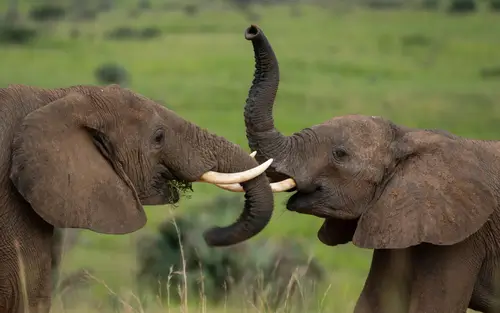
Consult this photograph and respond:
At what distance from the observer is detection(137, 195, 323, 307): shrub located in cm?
1252

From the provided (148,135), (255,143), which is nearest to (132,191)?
(148,135)

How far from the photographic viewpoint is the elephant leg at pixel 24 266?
679 cm

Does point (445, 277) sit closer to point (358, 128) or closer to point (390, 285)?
point (390, 285)

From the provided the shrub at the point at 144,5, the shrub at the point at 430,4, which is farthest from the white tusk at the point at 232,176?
the shrub at the point at 144,5

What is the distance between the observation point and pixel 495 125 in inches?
1099

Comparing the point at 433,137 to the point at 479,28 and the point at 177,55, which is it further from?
the point at 479,28

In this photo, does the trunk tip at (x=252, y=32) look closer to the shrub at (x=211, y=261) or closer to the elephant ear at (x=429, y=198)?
the elephant ear at (x=429, y=198)

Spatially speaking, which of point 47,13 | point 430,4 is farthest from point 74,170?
point 430,4

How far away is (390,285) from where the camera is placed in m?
7.88

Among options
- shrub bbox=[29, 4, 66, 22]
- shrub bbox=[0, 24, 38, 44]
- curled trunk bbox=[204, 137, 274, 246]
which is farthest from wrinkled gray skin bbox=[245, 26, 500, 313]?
shrub bbox=[29, 4, 66, 22]

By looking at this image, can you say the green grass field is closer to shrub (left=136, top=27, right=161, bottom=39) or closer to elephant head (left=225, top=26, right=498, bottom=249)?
shrub (left=136, top=27, right=161, bottom=39)

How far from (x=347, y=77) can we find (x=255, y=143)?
2675 cm

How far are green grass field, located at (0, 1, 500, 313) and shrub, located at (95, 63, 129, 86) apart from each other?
0.34 m

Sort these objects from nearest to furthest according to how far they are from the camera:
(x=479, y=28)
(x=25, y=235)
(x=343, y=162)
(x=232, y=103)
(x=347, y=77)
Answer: (x=25, y=235) → (x=343, y=162) → (x=232, y=103) → (x=347, y=77) → (x=479, y=28)
